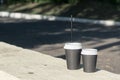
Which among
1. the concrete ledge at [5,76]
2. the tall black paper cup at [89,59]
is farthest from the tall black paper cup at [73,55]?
the concrete ledge at [5,76]

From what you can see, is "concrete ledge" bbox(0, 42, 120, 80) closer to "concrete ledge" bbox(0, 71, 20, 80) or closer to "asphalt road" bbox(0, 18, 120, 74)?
"concrete ledge" bbox(0, 71, 20, 80)

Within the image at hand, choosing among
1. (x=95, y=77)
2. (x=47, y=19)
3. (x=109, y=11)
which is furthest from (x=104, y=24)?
(x=95, y=77)

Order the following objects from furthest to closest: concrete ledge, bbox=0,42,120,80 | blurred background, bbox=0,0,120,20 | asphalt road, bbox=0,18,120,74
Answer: blurred background, bbox=0,0,120,20
asphalt road, bbox=0,18,120,74
concrete ledge, bbox=0,42,120,80

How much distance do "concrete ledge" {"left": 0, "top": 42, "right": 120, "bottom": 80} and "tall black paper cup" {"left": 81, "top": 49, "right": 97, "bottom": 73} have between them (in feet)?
0.35

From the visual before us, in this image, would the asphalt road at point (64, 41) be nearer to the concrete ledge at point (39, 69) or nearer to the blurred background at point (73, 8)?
the concrete ledge at point (39, 69)

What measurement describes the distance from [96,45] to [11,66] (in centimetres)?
652

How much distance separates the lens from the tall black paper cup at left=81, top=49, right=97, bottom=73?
26.9ft

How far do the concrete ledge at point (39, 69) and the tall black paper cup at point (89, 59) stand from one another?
11 cm

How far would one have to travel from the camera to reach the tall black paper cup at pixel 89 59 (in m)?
8.20

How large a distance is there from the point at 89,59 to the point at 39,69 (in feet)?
3.50

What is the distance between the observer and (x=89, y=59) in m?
8.23

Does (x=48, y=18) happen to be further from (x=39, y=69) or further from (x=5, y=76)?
(x=5, y=76)

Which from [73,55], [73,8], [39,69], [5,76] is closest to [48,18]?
[73,8]

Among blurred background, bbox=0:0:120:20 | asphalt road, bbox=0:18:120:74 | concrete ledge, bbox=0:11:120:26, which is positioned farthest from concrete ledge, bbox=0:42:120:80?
blurred background, bbox=0:0:120:20
